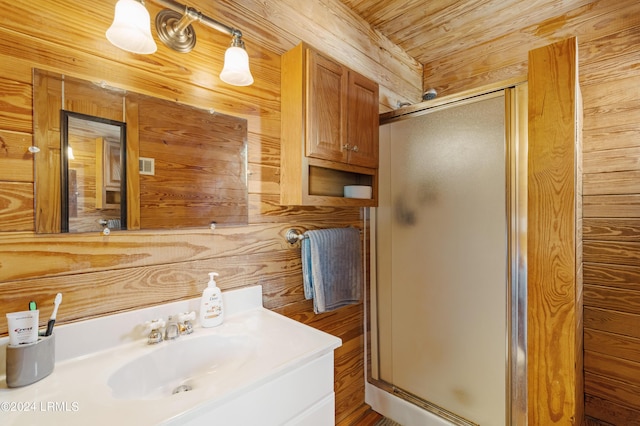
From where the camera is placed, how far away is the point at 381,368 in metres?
1.75

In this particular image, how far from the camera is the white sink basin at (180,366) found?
0.79 metres

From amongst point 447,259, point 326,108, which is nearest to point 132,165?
point 326,108

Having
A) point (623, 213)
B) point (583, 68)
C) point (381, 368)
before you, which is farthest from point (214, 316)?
point (583, 68)

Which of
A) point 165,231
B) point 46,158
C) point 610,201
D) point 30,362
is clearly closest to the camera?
point 30,362

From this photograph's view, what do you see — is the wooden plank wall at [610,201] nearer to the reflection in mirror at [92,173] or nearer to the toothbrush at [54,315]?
the reflection in mirror at [92,173]

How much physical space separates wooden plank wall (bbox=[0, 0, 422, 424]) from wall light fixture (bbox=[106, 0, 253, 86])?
2.0 inches

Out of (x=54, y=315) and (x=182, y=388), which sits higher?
(x=54, y=315)

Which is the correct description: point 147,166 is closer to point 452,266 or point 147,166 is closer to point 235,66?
point 235,66

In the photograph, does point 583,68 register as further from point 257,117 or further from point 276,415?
point 276,415

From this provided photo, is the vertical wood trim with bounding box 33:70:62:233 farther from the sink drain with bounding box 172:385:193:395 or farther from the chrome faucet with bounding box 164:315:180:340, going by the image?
the sink drain with bounding box 172:385:193:395

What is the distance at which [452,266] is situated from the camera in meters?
1.42

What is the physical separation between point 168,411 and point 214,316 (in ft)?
1.50

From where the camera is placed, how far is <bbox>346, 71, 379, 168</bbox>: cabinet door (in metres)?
1.42

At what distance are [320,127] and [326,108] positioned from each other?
0.32 feet
